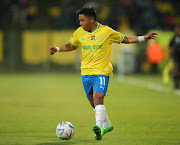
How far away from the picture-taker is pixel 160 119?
35.4 ft

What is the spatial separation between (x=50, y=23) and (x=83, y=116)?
22.2 metres

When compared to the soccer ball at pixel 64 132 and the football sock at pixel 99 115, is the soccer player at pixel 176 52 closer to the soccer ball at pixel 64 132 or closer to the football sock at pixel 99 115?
the football sock at pixel 99 115

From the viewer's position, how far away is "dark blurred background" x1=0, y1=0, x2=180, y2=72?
32.0 metres

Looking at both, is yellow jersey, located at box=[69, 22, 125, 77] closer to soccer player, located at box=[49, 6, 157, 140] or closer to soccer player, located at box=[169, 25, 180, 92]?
soccer player, located at box=[49, 6, 157, 140]

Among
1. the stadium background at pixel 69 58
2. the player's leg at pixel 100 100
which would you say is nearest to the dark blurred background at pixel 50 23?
the stadium background at pixel 69 58

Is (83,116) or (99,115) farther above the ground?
(99,115)

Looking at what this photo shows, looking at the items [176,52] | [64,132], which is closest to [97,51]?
[64,132]

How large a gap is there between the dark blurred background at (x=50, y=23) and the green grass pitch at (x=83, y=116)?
1282cm

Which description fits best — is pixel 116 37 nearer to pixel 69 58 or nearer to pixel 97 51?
pixel 97 51

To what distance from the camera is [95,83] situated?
8023 mm

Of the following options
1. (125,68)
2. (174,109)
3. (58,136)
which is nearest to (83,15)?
(58,136)

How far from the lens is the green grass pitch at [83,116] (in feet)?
26.0

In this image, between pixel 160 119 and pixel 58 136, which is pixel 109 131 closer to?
pixel 58 136

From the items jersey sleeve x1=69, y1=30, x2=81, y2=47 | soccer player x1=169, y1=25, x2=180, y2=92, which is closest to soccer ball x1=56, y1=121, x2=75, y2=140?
jersey sleeve x1=69, y1=30, x2=81, y2=47
